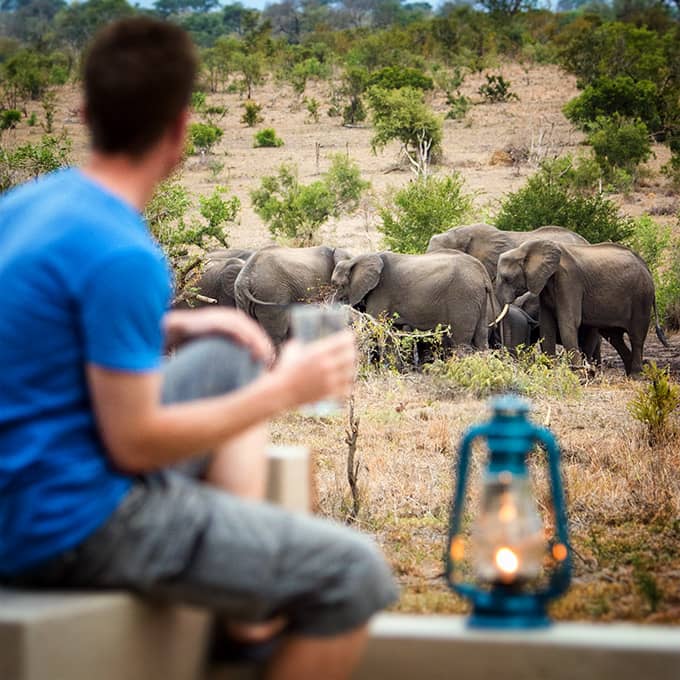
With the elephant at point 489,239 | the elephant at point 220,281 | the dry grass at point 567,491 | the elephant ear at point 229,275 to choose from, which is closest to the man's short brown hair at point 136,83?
the dry grass at point 567,491

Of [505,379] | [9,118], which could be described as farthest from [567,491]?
[9,118]

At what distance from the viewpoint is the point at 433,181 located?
17703mm

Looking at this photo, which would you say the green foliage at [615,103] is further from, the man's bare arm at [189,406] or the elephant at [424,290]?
the man's bare arm at [189,406]

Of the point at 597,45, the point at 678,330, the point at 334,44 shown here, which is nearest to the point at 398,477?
the point at 678,330

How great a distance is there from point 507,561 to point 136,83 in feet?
2.93

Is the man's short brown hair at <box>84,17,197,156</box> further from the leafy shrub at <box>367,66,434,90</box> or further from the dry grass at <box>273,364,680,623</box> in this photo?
the leafy shrub at <box>367,66,434,90</box>

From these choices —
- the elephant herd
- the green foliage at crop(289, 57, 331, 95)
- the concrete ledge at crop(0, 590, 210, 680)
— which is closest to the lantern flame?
the concrete ledge at crop(0, 590, 210, 680)

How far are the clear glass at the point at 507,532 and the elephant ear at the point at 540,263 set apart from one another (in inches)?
428

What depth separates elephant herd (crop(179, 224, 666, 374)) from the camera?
13.0m

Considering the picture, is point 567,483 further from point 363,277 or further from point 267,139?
point 267,139

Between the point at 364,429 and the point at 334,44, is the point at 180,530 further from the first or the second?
the point at 334,44

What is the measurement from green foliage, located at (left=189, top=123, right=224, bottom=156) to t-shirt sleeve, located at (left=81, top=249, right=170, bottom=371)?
84.4 ft

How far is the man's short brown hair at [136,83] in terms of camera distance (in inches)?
70.3

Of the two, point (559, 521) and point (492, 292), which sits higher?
point (559, 521)
